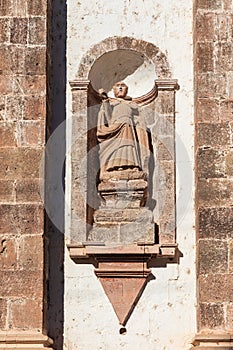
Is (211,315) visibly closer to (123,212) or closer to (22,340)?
(123,212)

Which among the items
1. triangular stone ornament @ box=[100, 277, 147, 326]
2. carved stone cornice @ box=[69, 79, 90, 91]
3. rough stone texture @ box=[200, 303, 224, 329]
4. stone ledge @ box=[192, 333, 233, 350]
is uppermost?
carved stone cornice @ box=[69, 79, 90, 91]

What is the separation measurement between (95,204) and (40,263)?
1.06 m

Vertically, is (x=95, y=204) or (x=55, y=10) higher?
(x=55, y=10)

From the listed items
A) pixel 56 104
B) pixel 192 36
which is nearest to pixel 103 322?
pixel 56 104

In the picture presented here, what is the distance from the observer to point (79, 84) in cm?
1150

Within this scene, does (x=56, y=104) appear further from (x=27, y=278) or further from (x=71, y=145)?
(x=27, y=278)

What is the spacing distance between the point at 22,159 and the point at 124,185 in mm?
1097

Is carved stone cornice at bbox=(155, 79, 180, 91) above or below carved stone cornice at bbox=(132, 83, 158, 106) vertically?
above

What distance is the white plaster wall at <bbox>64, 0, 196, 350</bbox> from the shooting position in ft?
35.7

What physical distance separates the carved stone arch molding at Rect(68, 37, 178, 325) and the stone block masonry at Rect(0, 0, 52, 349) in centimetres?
50

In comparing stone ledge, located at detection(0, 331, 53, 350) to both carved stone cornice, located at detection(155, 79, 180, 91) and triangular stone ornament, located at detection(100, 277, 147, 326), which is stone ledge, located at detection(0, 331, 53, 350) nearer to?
triangular stone ornament, located at detection(100, 277, 147, 326)

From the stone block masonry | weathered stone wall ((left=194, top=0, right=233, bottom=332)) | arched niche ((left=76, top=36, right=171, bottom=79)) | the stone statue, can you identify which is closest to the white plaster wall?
arched niche ((left=76, top=36, right=171, bottom=79))

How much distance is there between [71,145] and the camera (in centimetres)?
1141

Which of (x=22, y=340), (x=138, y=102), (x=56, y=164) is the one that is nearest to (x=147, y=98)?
(x=138, y=102)
